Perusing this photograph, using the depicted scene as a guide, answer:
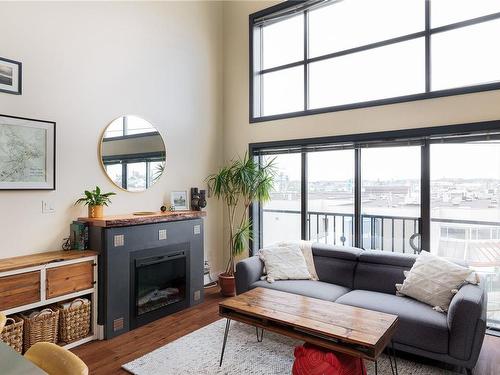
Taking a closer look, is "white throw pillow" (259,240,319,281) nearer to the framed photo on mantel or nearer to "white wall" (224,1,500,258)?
"white wall" (224,1,500,258)

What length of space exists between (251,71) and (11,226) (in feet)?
11.6

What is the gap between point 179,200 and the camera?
4.34 metres

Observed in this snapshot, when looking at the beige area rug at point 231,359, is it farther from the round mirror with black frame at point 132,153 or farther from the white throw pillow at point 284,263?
the round mirror with black frame at point 132,153

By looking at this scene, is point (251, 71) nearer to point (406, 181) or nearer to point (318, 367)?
point (406, 181)

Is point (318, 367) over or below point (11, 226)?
below

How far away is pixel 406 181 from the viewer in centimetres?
363

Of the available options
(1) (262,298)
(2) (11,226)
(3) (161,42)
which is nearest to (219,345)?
(1) (262,298)

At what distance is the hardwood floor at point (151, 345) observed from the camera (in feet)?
8.47

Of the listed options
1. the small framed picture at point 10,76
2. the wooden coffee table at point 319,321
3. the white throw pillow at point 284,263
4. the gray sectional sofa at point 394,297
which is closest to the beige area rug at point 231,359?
the wooden coffee table at point 319,321

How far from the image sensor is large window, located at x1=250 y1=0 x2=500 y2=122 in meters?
3.29

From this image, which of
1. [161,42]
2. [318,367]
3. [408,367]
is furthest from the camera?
[161,42]

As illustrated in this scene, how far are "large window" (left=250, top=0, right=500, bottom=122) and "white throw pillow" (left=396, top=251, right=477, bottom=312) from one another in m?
1.73

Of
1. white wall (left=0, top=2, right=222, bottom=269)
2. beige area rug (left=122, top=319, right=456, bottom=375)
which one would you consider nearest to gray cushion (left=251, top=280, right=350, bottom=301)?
beige area rug (left=122, top=319, right=456, bottom=375)

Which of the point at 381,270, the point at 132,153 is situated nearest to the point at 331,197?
the point at 381,270
